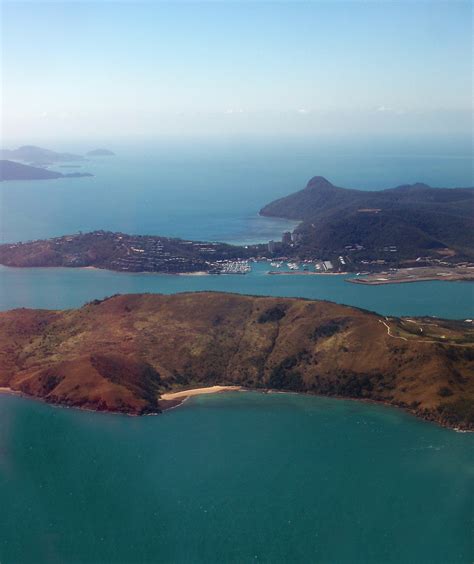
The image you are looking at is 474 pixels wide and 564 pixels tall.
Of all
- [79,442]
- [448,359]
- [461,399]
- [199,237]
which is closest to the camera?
[79,442]

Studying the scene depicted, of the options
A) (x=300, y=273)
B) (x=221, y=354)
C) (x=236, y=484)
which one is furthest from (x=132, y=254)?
(x=236, y=484)

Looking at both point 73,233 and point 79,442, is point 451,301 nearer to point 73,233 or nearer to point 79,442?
point 79,442

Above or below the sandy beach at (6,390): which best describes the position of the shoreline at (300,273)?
above

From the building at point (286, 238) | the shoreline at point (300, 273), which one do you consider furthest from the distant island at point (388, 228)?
the shoreline at point (300, 273)

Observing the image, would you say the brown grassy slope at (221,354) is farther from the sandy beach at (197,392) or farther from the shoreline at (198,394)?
the sandy beach at (197,392)

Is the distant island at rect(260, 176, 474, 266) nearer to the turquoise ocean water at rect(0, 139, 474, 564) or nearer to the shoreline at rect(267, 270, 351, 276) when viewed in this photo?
the shoreline at rect(267, 270, 351, 276)

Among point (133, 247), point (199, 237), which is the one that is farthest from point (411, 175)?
point (133, 247)
